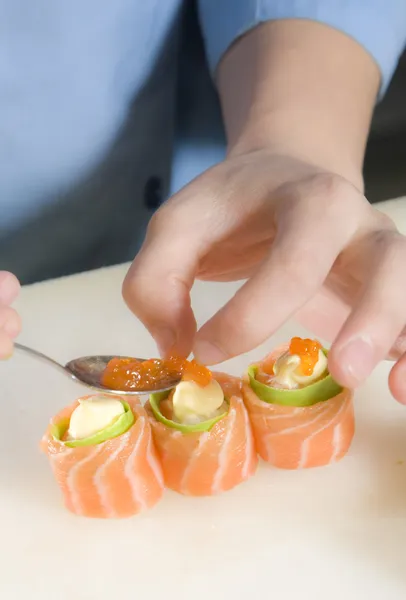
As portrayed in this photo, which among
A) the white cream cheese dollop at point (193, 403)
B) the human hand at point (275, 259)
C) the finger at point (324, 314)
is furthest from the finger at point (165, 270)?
the finger at point (324, 314)

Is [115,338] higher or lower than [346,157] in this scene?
lower

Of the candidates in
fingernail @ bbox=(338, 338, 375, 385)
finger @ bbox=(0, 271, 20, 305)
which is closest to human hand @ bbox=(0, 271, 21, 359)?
finger @ bbox=(0, 271, 20, 305)

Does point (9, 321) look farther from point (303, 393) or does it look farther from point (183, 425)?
point (303, 393)

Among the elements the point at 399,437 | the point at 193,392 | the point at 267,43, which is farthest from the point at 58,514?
the point at 267,43

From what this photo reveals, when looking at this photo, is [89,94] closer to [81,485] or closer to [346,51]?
[346,51]

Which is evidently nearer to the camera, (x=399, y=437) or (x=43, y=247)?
(x=399, y=437)
